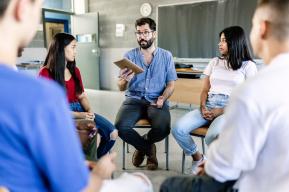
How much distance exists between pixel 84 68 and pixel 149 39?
4601 millimetres

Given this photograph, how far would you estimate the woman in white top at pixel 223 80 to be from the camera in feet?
6.75

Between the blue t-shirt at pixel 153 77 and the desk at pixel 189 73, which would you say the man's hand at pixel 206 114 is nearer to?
the blue t-shirt at pixel 153 77

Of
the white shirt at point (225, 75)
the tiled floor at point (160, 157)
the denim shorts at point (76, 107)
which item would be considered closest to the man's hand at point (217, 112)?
the white shirt at point (225, 75)

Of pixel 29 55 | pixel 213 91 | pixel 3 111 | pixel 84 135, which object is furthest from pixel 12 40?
pixel 29 55

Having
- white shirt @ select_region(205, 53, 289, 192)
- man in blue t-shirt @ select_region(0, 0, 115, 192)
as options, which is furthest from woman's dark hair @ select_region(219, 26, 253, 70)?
man in blue t-shirt @ select_region(0, 0, 115, 192)

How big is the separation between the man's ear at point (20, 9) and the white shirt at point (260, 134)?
60 centimetres

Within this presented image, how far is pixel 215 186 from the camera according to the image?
37.1 inches

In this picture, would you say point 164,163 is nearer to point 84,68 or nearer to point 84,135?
point 84,135

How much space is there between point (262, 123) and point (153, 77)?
5.50 feet

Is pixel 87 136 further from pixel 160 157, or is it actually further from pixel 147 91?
pixel 160 157

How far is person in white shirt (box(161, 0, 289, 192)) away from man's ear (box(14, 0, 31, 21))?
1.95ft

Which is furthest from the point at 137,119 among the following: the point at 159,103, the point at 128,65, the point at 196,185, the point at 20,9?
the point at 20,9

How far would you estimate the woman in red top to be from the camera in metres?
1.91

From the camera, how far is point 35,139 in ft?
1.72
